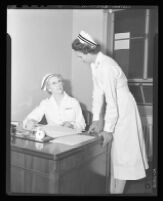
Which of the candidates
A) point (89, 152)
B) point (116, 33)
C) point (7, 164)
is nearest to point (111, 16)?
point (116, 33)

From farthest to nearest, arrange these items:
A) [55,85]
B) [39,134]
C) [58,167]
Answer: [55,85]
[39,134]
[58,167]

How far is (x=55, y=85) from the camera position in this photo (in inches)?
56.4

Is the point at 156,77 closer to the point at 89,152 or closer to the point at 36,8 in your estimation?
the point at 89,152

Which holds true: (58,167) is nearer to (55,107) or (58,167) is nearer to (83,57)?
(55,107)

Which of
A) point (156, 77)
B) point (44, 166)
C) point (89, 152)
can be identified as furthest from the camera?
point (156, 77)

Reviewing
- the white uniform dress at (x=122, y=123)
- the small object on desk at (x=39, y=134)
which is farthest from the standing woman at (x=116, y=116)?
the small object on desk at (x=39, y=134)

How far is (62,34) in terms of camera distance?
4.73 feet

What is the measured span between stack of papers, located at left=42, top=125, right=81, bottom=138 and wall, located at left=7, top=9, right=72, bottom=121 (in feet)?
0.49

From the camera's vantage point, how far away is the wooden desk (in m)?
1.20

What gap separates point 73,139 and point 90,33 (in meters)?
0.59

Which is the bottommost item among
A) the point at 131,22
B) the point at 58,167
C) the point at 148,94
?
the point at 58,167

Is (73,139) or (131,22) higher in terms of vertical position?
(131,22)

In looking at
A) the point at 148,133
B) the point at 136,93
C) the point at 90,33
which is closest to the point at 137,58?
the point at 136,93

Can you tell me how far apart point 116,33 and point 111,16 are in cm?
10
